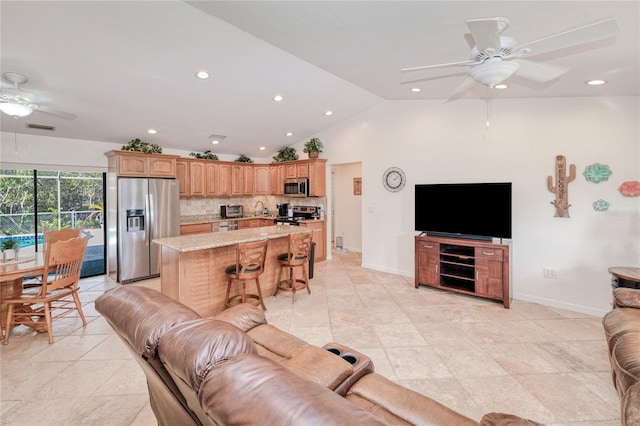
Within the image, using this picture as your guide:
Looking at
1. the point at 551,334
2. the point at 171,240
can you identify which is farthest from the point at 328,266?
the point at 551,334

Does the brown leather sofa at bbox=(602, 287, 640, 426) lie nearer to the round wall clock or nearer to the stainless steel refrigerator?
the round wall clock

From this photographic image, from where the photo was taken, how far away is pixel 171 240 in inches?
130

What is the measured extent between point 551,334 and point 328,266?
3.67 metres

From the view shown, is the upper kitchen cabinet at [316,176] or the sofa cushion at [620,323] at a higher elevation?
the upper kitchen cabinet at [316,176]

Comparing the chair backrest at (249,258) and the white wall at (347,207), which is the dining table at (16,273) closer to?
the chair backrest at (249,258)

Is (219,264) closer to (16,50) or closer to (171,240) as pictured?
(171,240)

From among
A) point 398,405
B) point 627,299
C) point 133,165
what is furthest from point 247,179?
point 627,299

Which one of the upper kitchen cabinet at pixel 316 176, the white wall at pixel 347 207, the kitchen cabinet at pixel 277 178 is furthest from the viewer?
the white wall at pixel 347 207

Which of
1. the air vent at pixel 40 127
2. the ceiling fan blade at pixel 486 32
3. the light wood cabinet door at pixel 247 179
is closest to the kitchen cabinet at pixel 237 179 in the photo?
the light wood cabinet door at pixel 247 179

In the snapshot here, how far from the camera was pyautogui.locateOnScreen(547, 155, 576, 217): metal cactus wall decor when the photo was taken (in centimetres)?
367

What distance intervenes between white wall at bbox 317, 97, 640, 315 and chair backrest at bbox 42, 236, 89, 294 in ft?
14.9

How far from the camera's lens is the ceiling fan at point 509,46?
5.50 feet

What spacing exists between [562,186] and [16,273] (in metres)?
6.17

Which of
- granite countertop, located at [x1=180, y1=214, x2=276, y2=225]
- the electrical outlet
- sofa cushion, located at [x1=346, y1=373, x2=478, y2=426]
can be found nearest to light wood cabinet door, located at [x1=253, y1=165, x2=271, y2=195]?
granite countertop, located at [x1=180, y1=214, x2=276, y2=225]
